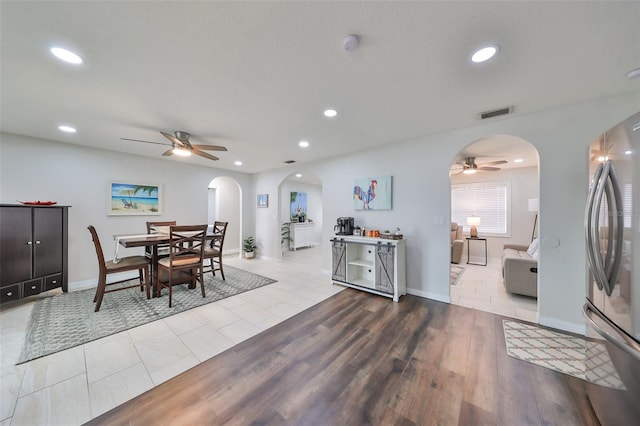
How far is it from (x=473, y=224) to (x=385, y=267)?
3.65 m

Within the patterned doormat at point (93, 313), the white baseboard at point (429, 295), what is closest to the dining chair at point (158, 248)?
the patterned doormat at point (93, 313)

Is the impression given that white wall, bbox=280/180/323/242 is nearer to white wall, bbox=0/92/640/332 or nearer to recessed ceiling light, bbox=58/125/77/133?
white wall, bbox=0/92/640/332

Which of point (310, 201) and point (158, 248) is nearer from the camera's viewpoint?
point (158, 248)

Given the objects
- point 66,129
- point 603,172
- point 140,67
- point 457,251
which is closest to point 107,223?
point 66,129

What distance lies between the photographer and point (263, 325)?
8.27 ft

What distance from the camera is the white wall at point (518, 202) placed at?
205 inches

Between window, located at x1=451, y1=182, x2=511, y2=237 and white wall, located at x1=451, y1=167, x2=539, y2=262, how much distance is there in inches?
4.4

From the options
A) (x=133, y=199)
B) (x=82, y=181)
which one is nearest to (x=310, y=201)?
(x=133, y=199)

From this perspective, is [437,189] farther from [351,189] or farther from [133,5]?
[133,5]

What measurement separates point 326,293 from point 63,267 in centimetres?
414

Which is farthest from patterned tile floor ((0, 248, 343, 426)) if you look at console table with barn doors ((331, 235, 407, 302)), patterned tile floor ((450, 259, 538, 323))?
patterned tile floor ((450, 259, 538, 323))

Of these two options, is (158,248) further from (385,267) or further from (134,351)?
(385,267)

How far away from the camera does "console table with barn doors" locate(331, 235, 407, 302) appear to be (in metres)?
3.22

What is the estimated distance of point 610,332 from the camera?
123 cm
